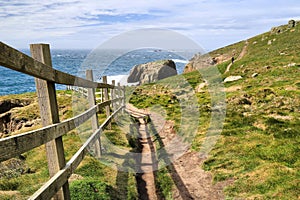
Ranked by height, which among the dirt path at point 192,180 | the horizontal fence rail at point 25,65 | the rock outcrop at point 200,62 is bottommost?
the dirt path at point 192,180

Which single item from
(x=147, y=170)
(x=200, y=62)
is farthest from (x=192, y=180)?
(x=200, y=62)

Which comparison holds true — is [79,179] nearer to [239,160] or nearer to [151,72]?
[239,160]

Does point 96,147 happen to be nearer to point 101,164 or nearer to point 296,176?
point 101,164

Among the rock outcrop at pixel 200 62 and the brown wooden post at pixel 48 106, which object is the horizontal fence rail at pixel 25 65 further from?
the rock outcrop at pixel 200 62

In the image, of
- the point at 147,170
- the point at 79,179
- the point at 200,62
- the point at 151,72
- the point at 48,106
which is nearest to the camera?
the point at 48,106

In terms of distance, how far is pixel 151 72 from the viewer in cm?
6278

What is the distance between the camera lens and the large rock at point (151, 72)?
6268 centimetres

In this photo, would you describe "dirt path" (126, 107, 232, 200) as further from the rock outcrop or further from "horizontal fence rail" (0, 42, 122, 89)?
the rock outcrop

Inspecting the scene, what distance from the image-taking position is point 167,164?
32.8 ft

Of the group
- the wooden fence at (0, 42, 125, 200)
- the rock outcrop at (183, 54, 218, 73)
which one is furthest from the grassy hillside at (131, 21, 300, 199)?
the rock outcrop at (183, 54, 218, 73)

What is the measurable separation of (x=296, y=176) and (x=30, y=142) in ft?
21.1

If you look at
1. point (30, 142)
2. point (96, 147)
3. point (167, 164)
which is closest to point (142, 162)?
point (167, 164)

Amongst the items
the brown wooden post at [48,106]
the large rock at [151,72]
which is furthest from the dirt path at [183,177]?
the large rock at [151,72]

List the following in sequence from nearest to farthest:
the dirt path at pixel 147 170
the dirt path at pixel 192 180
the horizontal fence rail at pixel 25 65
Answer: the horizontal fence rail at pixel 25 65
the dirt path at pixel 192 180
the dirt path at pixel 147 170
